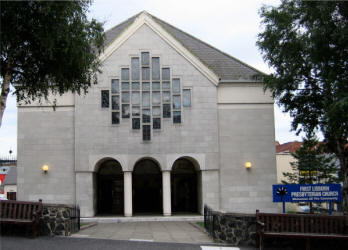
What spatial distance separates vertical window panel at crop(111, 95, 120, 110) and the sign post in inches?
404

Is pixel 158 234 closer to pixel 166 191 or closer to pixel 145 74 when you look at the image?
pixel 166 191

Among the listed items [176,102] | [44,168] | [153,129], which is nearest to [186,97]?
[176,102]

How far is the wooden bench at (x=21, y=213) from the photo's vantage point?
13172 millimetres

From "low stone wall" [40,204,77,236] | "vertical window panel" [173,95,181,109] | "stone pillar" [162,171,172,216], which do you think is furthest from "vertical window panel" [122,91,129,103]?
"low stone wall" [40,204,77,236]

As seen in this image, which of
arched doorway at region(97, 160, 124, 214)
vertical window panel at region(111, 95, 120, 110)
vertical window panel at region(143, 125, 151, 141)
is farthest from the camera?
arched doorway at region(97, 160, 124, 214)

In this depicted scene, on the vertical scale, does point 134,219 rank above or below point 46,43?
below

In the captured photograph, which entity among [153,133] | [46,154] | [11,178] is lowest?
[11,178]

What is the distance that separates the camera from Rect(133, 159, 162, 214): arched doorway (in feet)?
81.1

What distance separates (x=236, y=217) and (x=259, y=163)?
10436 mm

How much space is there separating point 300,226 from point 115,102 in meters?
13.1

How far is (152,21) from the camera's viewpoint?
902 inches

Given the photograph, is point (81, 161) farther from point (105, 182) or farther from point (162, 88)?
point (162, 88)

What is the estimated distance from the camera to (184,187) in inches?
982

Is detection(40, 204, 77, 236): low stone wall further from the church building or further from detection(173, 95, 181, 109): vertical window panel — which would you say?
detection(173, 95, 181, 109): vertical window panel
